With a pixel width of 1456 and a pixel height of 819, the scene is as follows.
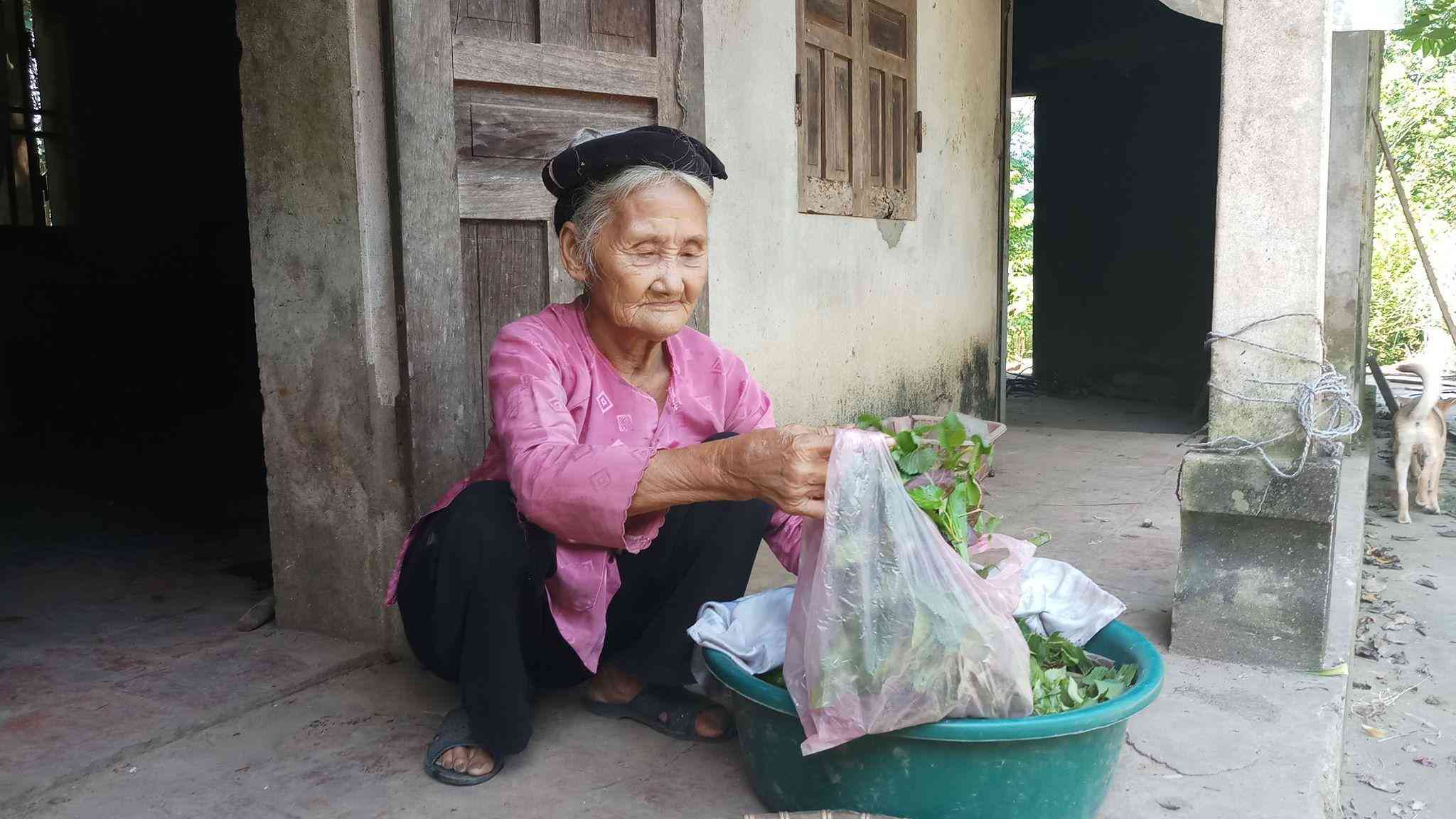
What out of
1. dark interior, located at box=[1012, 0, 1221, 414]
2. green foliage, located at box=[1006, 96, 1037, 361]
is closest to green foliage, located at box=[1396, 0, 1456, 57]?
dark interior, located at box=[1012, 0, 1221, 414]

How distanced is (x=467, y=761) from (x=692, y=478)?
2.47 feet

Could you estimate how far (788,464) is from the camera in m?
1.72

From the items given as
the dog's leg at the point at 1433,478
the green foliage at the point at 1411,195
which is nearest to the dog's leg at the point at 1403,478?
the dog's leg at the point at 1433,478

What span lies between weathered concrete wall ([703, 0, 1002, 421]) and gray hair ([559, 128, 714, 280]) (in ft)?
6.18

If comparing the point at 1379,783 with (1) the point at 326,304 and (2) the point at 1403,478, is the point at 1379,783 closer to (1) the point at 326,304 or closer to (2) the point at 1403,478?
(1) the point at 326,304

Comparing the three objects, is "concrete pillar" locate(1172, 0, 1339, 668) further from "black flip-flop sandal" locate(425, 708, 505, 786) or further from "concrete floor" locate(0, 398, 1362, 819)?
"black flip-flop sandal" locate(425, 708, 505, 786)

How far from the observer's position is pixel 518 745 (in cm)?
212

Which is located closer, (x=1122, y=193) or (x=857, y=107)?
(x=857, y=107)

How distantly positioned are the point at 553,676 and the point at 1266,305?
1842 millimetres

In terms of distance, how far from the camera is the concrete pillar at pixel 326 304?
2.58 metres

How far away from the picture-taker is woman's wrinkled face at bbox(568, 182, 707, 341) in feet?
6.91

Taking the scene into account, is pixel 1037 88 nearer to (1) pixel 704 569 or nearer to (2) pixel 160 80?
(2) pixel 160 80

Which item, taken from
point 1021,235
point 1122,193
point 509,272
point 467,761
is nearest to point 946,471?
point 467,761

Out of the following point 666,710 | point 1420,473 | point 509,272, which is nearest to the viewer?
point 666,710
